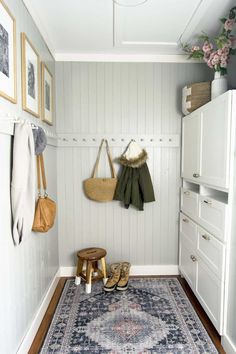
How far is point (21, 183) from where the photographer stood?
4.33 ft

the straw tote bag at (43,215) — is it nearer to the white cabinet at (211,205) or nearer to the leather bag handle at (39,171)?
the leather bag handle at (39,171)

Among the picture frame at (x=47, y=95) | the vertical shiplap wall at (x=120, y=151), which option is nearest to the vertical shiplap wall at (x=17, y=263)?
the picture frame at (x=47, y=95)

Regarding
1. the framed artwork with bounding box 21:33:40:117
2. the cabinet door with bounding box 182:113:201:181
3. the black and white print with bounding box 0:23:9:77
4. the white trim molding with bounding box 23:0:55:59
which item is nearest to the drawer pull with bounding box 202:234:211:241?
the cabinet door with bounding box 182:113:201:181

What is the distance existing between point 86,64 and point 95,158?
3.02 feet

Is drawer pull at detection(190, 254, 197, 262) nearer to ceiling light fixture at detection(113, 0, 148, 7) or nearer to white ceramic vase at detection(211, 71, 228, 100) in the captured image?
white ceramic vase at detection(211, 71, 228, 100)

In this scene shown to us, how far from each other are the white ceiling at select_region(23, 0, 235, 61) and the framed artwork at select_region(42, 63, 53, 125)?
0.90ft

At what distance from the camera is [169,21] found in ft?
6.16

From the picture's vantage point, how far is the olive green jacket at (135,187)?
7.82 feet

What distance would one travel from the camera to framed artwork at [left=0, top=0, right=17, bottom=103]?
120 cm

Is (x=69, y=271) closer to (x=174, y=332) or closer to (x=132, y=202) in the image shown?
(x=132, y=202)

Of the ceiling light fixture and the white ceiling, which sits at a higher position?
the white ceiling

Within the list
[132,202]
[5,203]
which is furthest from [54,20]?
[132,202]

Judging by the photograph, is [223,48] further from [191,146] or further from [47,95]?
[47,95]

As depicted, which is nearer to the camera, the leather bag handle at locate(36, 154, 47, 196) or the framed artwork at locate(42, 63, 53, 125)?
the leather bag handle at locate(36, 154, 47, 196)
